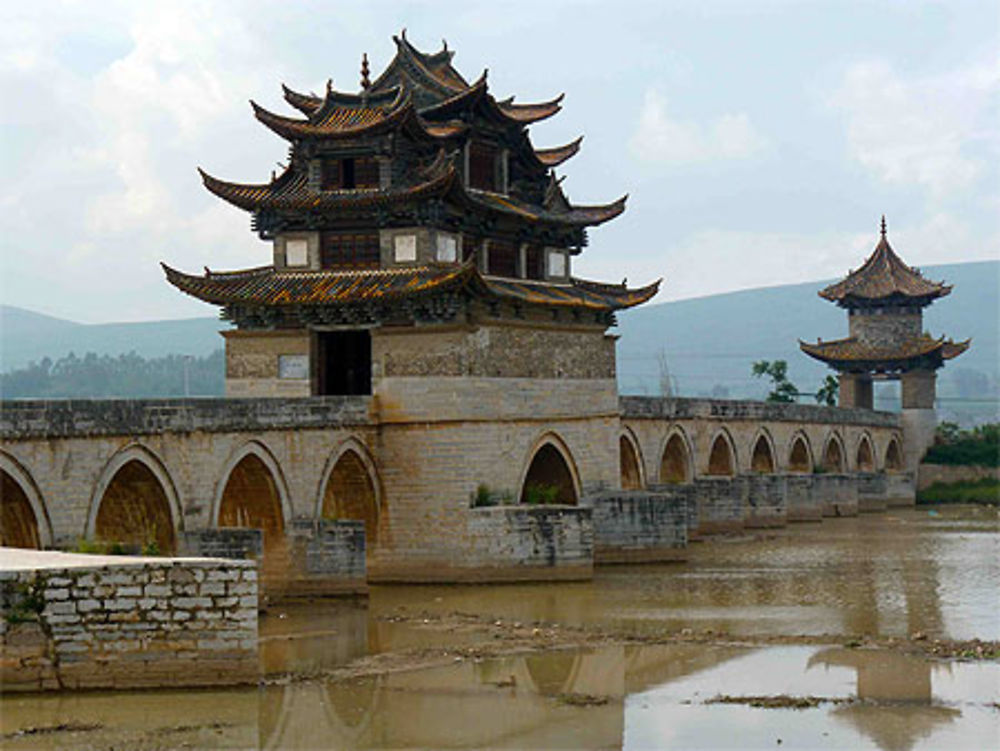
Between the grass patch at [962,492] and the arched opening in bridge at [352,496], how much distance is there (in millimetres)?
38071

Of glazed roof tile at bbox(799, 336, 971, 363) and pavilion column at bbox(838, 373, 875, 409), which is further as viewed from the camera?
pavilion column at bbox(838, 373, 875, 409)

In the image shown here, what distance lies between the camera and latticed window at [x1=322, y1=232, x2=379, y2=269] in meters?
34.4

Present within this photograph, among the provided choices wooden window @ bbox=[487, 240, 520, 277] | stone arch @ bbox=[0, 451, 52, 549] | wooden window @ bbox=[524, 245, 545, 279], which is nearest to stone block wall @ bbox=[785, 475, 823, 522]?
wooden window @ bbox=[524, 245, 545, 279]

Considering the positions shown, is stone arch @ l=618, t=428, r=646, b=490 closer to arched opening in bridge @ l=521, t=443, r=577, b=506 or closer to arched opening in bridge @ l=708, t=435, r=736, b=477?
arched opening in bridge @ l=521, t=443, r=577, b=506

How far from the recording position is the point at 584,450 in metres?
37.3

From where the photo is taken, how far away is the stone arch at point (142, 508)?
2652 cm

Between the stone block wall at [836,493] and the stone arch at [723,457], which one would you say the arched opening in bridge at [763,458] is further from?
the stone arch at [723,457]

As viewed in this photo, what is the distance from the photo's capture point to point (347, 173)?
34906 millimetres

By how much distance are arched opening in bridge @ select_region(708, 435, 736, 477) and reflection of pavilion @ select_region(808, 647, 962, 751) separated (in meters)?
26.8

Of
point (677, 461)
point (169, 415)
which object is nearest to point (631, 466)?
point (677, 461)

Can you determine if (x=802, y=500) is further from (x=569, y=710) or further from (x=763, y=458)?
(x=569, y=710)

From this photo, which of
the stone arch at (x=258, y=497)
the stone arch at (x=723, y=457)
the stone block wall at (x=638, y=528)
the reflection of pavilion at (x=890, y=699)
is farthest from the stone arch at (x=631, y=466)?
the reflection of pavilion at (x=890, y=699)

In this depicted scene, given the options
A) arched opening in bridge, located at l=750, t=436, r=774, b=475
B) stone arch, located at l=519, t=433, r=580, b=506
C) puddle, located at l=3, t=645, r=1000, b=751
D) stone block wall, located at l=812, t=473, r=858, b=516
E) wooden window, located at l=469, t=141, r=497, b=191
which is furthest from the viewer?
stone block wall, located at l=812, t=473, r=858, b=516

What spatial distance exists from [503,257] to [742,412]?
17.0 meters
